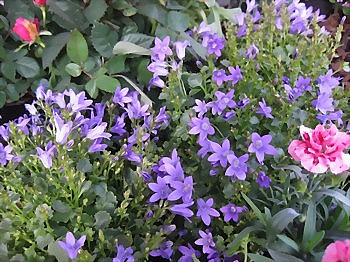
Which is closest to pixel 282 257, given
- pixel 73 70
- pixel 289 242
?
pixel 289 242

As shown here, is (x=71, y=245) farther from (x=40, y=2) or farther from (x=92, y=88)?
(x=40, y=2)

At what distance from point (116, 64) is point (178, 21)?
21 centimetres

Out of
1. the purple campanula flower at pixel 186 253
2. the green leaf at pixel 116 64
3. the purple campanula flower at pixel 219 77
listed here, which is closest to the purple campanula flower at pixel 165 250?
the purple campanula flower at pixel 186 253

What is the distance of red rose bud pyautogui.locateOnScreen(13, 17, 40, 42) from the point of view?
4.09ft

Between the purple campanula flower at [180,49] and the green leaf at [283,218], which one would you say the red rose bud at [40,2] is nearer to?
the purple campanula flower at [180,49]

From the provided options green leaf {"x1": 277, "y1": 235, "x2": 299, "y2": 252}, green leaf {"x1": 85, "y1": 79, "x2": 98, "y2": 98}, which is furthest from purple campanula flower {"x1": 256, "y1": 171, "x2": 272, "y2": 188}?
green leaf {"x1": 85, "y1": 79, "x2": 98, "y2": 98}

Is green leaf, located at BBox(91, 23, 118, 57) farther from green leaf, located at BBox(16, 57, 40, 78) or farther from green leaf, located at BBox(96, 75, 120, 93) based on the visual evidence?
green leaf, located at BBox(16, 57, 40, 78)

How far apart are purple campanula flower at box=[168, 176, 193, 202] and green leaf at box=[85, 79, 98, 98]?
1.27ft

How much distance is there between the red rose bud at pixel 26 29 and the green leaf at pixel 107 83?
185mm

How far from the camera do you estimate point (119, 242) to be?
0.95 m

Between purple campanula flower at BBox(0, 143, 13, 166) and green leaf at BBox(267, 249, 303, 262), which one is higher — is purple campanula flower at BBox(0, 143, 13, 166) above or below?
below

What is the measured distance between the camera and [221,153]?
102cm

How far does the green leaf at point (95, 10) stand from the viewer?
1.31 metres

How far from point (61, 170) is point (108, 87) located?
0.34 meters
